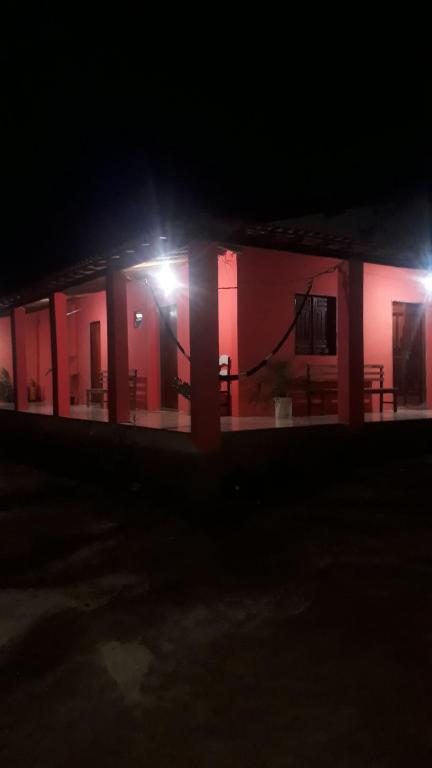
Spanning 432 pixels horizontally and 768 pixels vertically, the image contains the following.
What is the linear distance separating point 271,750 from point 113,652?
3.89 feet

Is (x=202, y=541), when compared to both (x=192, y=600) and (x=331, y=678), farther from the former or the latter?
(x=331, y=678)

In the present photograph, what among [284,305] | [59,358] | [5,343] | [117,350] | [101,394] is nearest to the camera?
[117,350]

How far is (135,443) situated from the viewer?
7426mm

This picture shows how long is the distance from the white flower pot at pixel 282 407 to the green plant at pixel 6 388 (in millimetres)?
9592

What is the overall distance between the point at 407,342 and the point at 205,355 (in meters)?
6.18

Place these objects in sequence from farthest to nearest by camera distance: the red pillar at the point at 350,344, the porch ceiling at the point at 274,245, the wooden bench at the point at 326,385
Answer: the wooden bench at the point at 326,385, the red pillar at the point at 350,344, the porch ceiling at the point at 274,245

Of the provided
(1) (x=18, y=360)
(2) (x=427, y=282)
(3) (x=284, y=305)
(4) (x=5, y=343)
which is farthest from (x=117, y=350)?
(4) (x=5, y=343)

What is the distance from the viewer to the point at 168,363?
10.4 metres

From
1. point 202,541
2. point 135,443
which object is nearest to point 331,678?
point 202,541

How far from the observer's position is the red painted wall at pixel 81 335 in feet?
41.2

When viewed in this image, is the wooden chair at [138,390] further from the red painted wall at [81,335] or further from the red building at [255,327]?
the red painted wall at [81,335]

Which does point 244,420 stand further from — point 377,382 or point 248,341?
point 377,382

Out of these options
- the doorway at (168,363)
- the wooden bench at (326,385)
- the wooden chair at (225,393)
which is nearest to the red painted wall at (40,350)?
the doorway at (168,363)

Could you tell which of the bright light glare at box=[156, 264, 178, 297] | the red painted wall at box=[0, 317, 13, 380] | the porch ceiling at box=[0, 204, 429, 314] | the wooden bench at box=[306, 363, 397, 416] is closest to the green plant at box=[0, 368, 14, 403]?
the red painted wall at box=[0, 317, 13, 380]
